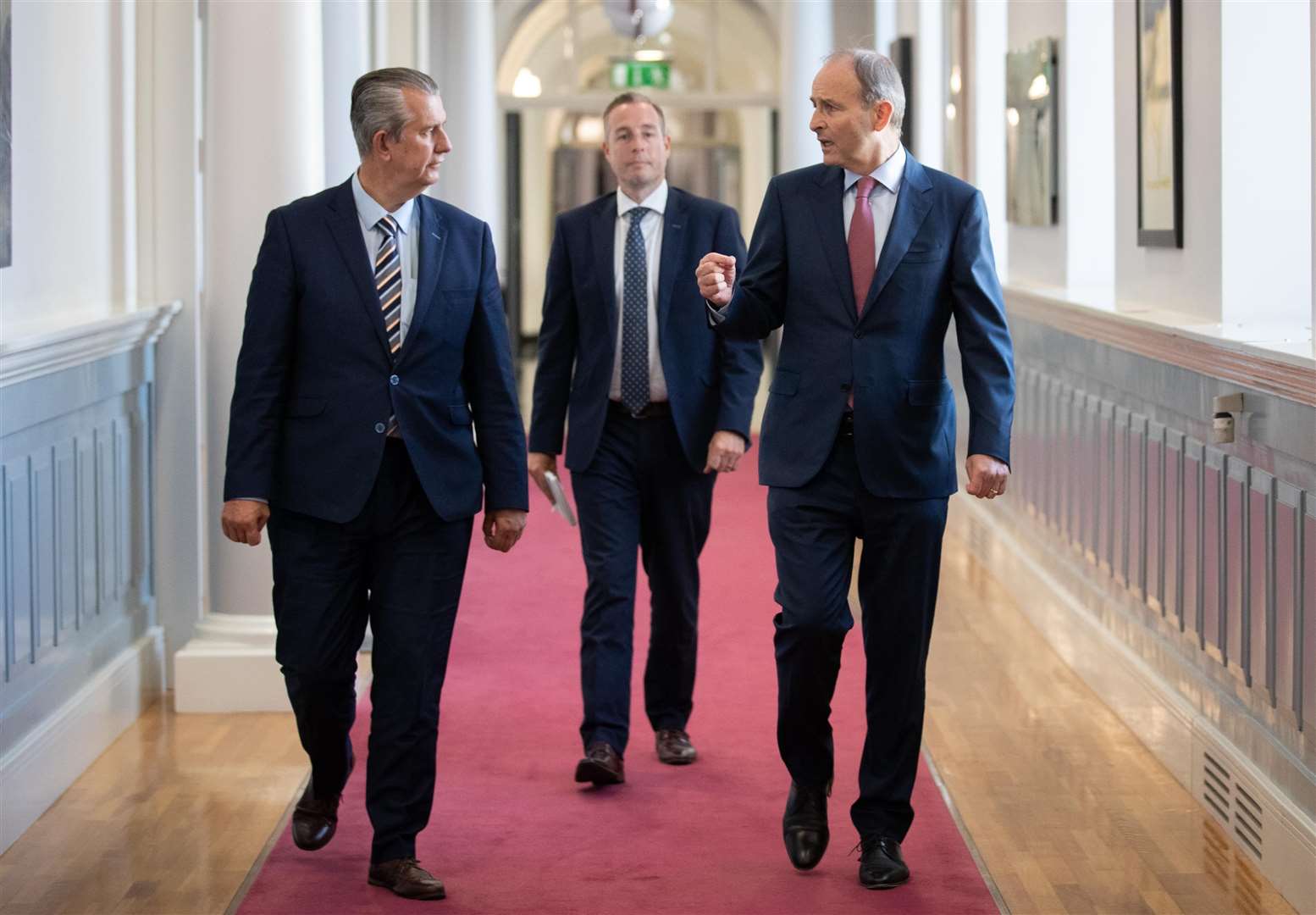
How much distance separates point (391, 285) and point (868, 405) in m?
1.05

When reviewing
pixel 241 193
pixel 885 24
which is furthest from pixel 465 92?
→ pixel 241 193

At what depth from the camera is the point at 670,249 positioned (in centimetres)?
473

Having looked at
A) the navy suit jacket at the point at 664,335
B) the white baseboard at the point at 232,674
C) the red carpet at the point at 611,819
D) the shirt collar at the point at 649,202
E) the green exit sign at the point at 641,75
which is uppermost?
the green exit sign at the point at 641,75

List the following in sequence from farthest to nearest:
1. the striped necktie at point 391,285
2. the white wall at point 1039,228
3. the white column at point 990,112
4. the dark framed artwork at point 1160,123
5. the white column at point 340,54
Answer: the white column at point 990,112 → the white wall at point 1039,228 → the white column at point 340,54 → the dark framed artwork at point 1160,123 → the striped necktie at point 391,285

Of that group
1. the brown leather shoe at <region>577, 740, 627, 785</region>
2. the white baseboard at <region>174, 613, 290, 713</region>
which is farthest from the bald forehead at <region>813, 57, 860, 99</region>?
the white baseboard at <region>174, 613, 290, 713</region>

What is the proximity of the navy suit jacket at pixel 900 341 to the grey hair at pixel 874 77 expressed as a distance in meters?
0.17

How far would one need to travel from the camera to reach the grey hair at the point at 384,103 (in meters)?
3.73

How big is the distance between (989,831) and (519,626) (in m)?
2.92

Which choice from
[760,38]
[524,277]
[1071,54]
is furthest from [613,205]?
[524,277]

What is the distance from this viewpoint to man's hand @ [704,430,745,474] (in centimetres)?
450

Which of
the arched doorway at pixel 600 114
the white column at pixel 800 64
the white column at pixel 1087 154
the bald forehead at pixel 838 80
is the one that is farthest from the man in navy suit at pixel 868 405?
the arched doorway at pixel 600 114

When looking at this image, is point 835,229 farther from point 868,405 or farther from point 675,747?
point 675,747

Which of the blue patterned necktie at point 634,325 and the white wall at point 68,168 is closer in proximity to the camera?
the blue patterned necktie at point 634,325

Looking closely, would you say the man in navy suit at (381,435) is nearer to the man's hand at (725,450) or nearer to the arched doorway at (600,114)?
the man's hand at (725,450)
